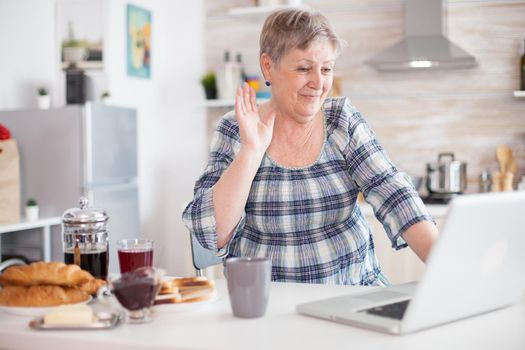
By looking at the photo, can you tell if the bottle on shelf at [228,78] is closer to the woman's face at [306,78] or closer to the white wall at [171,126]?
Answer: the white wall at [171,126]

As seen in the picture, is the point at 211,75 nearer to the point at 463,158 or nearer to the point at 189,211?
the point at 463,158

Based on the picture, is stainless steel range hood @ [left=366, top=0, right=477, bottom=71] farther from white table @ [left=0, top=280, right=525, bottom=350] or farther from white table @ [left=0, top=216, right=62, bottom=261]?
white table @ [left=0, top=280, right=525, bottom=350]

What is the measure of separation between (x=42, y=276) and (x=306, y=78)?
873mm

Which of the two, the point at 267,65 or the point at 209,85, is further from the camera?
the point at 209,85

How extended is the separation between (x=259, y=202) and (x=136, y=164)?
2567mm

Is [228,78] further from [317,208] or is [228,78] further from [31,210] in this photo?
[317,208]

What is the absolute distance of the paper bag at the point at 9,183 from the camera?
11.9 feet

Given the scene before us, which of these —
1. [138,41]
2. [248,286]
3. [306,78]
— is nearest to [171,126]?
[138,41]

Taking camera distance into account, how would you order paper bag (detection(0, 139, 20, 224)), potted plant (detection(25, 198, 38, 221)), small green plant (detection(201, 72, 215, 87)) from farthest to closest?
small green plant (detection(201, 72, 215, 87)) < potted plant (detection(25, 198, 38, 221)) < paper bag (detection(0, 139, 20, 224))

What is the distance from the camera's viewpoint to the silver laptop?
1.20 m

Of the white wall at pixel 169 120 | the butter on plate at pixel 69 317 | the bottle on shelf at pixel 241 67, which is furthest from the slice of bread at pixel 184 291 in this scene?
the bottle on shelf at pixel 241 67

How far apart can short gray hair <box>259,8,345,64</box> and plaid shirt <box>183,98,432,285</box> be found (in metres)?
0.24

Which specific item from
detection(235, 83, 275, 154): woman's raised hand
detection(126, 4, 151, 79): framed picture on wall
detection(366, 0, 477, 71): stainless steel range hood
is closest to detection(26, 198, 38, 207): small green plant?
detection(126, 4, 151, 79): framed picture on wall

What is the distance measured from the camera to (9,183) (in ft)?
12.1
